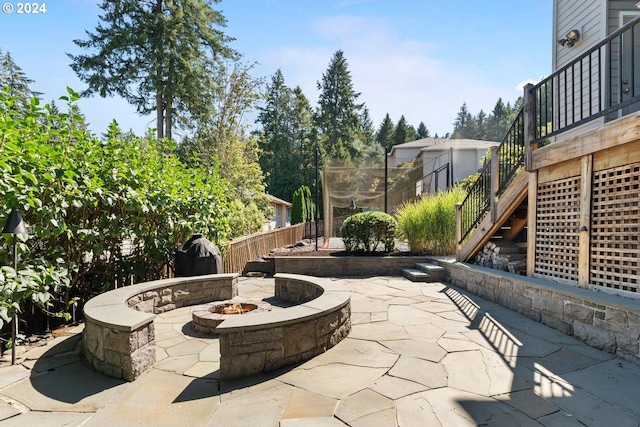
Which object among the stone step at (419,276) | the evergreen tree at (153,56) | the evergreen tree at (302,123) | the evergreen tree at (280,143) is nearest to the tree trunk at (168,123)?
the evergreen tree at (153,56)

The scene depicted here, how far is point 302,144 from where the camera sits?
30.9 metres

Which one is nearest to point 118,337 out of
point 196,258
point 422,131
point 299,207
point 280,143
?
point 196,258

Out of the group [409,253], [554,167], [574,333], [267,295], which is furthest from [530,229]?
[267,295]

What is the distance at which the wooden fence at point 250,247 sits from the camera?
20.5ft

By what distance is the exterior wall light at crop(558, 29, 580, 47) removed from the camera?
5955mm

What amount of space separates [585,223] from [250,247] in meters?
5.85

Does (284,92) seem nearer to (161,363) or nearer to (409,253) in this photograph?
(409,253)

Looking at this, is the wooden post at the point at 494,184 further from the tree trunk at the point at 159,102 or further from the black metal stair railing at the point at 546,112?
the tree trunk at the point at 159,102

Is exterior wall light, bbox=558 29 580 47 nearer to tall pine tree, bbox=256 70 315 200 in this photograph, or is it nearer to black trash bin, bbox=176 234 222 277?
black trash bin, bbox=176 234 222 277

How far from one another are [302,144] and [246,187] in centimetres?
1938

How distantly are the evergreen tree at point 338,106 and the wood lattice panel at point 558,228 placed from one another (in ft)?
90.8

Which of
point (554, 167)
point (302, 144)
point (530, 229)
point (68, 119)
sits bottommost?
point (530, 229)

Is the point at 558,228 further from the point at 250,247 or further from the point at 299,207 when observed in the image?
the point at 299,207

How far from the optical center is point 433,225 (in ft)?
22.4
